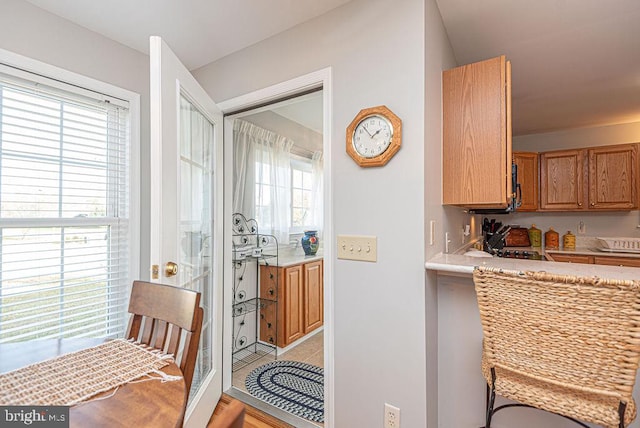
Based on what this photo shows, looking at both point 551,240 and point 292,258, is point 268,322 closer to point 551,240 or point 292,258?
point 292,258

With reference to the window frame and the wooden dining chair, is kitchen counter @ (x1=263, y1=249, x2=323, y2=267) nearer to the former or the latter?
the window frame

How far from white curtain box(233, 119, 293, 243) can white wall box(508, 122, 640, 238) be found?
337cm

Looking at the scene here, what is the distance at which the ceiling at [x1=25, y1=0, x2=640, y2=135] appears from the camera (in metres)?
1.63

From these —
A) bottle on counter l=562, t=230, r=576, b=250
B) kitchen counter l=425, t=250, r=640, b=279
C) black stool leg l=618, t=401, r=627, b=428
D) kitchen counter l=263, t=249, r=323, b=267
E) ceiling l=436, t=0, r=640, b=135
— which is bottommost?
black stool leg l=618, t=401, r=627, b=428

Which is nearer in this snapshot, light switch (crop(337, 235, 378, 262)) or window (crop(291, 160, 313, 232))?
light switch (crop(337, 235, 378, 262))

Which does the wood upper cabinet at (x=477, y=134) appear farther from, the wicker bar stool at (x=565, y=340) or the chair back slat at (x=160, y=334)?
the chair back slat at (x=160, y=334)

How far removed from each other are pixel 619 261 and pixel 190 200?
447 cm

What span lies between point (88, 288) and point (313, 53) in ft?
6.54

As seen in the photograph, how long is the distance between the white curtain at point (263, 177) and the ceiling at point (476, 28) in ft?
2.58

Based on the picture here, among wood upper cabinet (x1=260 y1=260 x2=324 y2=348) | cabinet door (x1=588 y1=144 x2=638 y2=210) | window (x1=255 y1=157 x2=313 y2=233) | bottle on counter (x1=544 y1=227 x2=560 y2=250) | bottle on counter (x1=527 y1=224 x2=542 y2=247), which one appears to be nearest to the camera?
wood upper cabinet (x1=260 y1=260 x2=324 y2=348)

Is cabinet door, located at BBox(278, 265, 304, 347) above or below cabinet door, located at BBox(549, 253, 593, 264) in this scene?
below

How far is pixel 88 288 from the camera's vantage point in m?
1.87

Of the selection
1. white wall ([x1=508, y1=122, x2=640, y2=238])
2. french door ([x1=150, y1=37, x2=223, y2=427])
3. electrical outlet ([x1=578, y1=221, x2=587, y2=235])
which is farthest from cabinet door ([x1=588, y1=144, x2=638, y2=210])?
french door ([x1=150, y1=37, x2=223, y2=427])

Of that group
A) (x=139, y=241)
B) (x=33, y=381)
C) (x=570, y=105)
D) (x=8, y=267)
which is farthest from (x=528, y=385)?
(x=570, y=105)
